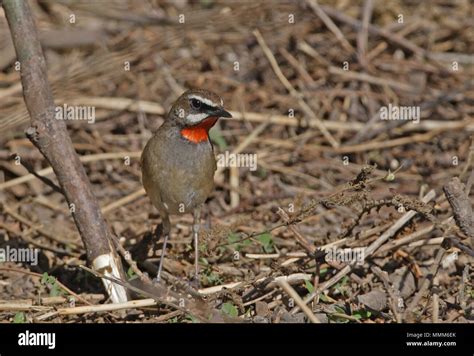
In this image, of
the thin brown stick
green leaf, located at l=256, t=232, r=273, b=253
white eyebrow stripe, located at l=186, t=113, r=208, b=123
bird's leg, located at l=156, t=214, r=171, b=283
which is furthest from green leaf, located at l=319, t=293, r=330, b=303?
the thin brown stick

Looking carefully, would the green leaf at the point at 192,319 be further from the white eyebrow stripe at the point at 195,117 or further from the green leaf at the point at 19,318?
the white eyebrow stripe at the point at 195,117

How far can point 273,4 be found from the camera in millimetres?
9812

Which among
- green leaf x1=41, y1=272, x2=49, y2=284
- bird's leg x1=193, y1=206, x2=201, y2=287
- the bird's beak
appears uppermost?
the bird's beak

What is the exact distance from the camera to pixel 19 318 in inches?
219

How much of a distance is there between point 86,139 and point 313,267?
133 inches

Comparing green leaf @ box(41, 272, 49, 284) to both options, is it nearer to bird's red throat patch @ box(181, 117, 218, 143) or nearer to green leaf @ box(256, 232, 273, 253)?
bird's red throat patch @ box(181, 117, 218, 143)

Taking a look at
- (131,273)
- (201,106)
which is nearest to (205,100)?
(201,106)

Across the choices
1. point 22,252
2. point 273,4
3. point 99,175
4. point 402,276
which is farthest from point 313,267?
point 273,4

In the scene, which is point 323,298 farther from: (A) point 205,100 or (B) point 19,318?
(B) point 19,318

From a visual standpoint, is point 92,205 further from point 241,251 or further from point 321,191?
point 321,191

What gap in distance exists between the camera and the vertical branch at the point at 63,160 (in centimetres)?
588

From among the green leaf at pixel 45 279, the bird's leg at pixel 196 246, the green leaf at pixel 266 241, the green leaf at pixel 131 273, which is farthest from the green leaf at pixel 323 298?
the green leaf at pixel 45 279

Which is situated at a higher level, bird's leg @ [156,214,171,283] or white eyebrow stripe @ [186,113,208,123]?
white eyebrow stripe @ [186,113,208,123]

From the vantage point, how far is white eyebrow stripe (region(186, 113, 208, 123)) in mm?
6064
